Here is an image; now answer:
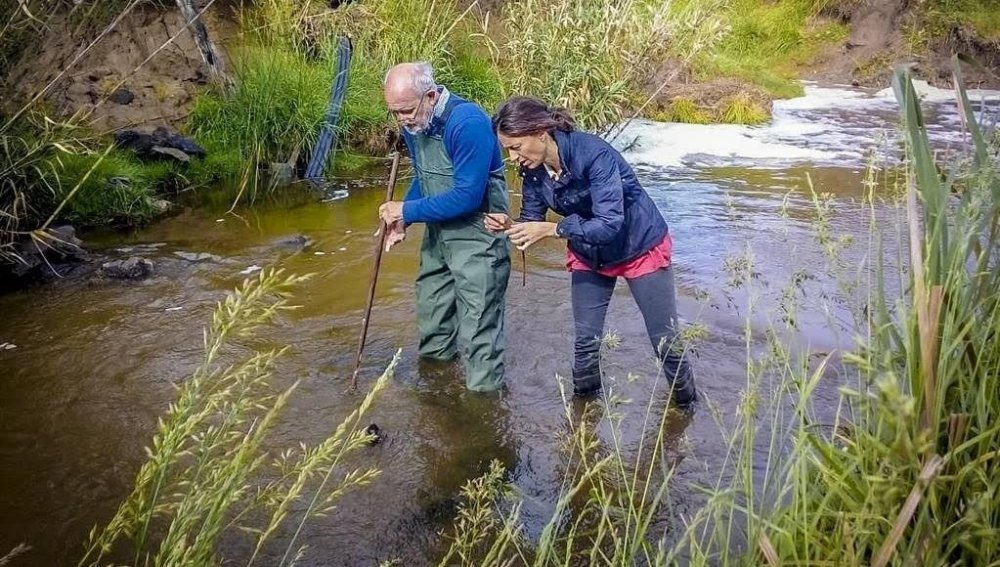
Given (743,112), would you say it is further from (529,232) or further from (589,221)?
(529,232)

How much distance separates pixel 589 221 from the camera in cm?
331

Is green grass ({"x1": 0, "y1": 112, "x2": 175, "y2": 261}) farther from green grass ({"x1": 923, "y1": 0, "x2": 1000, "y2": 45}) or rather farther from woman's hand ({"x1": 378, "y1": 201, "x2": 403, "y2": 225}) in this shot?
green grass ({"x1": 923, "y1": 0, "x2": 1000, "y2": 45})

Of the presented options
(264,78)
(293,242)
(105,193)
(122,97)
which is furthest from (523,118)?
(122,97)

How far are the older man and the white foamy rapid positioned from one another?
6.18m

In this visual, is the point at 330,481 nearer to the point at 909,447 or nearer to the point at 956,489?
the point at 956,489

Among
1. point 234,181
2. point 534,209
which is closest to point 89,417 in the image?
point 534,209

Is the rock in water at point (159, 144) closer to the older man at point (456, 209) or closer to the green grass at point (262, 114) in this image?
the green grass at point (262, 114)

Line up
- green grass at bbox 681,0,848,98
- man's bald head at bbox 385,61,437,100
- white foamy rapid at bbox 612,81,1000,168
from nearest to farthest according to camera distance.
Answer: man's bald head at bbox 385,61,437,100, white foamy rapid at bbox 612,81,1000,168, green grass at bbox 681,0,848,98

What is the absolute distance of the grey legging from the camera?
3600 millimetres

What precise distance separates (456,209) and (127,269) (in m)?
3.50

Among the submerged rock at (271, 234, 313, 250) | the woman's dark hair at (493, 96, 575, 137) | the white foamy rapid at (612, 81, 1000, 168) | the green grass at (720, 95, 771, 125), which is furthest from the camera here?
the green grass at (720, 95, 771, 125)

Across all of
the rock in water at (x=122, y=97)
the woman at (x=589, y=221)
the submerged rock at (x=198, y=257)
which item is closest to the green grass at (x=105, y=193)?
the submerged rock at (x=198, y=257)

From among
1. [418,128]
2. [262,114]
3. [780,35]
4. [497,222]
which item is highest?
[418,128]

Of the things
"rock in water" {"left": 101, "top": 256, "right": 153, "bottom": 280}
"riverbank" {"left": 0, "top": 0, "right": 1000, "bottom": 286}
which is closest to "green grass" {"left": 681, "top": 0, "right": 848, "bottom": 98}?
"riverbank" {"left": 0, "top": 0, "right": 1000, "bottom": 286}
